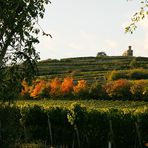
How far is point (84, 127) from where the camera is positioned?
129 feet

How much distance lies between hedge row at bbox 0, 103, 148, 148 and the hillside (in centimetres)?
8782

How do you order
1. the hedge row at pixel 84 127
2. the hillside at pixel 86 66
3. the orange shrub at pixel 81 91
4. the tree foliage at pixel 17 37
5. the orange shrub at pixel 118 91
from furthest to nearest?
1. the hillside at pixel 86 66
2. the orange shrub at pixel 81 91
3. the orange shrub at pixel 118 91
4. the hedge row at pixel 84 127
5. the tree foliage at pixel 17 37

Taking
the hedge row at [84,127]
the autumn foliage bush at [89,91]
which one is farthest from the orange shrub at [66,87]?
the hedge row at [84,127]

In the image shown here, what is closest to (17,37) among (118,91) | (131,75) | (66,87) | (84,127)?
(84,127)

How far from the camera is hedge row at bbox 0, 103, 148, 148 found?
36906mm

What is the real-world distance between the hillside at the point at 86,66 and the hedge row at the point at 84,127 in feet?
→ 288

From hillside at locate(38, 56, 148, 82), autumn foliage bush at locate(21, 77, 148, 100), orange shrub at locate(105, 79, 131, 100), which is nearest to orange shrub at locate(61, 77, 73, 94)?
autumn foliage bush at locate(21, 77, 148, 100)

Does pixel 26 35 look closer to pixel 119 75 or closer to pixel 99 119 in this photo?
pixel 99 119

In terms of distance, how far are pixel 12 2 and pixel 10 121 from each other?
8.19 metres

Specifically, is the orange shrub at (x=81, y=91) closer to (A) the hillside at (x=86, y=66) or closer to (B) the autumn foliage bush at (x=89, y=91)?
(B) the autumn foliage bush at (x=89, y=91)

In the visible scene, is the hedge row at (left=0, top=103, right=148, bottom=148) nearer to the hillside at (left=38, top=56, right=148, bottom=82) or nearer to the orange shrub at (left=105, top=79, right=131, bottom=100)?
the orange shrub at (left=105, top=79, right=131, bottom=100)

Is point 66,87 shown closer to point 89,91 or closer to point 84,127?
point 89,91

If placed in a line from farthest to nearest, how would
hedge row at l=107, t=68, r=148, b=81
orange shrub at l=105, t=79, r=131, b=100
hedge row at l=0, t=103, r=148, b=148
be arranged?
1. hedge row at l=107, t=68, r=148, b=81
2. orange shrub at l=105, t=79, r=131, b=100
3. hedge row at l=0, t=103, r=148, b=148

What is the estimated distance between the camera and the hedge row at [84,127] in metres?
36.9
